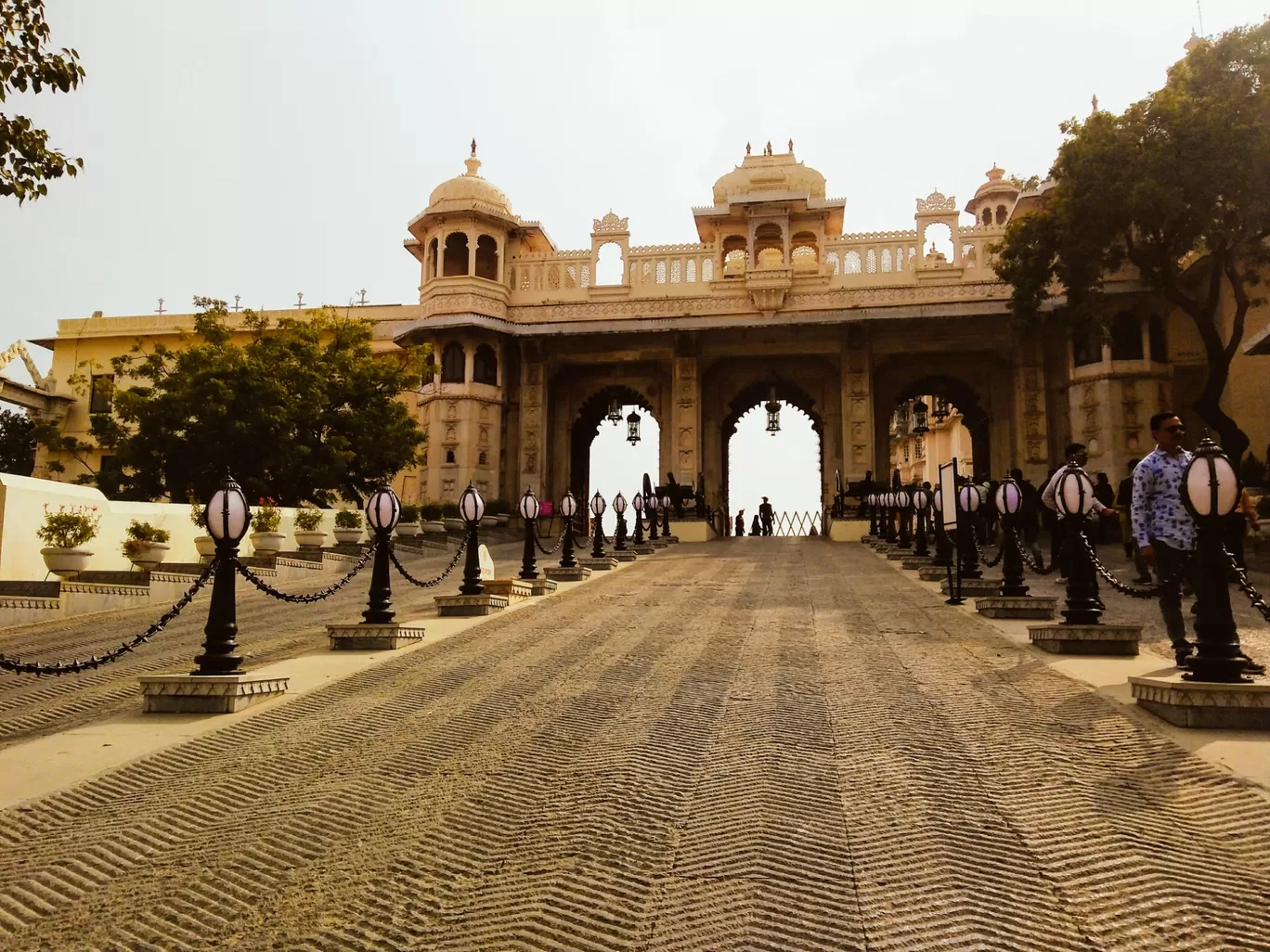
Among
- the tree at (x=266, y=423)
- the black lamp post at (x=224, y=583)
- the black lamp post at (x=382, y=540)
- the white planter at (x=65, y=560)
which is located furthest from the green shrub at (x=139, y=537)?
the tree at (x=266, y=423)

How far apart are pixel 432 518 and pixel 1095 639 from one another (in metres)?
18.5

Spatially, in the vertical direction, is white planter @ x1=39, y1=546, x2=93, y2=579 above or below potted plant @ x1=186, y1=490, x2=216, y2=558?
below

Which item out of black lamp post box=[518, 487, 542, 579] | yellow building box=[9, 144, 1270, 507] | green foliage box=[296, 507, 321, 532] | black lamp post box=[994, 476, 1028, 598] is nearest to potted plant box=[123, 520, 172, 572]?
green foliage box=[296, 507, 321, 532]

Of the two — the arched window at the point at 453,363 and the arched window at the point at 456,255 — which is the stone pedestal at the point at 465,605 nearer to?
the arched window at the point at 453,363

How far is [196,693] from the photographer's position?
4836 millimetres

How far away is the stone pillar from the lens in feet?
86.4

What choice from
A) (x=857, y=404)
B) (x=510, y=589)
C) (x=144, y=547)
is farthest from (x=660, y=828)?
(x=857, y=404)

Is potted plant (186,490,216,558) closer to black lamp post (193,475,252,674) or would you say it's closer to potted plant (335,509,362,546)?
potted plant (335,509,362,546)

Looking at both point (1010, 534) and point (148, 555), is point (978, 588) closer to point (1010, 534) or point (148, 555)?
point (1010, 534)

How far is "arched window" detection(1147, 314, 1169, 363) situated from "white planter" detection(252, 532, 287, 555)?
71.0ft

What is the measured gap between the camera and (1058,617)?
8258mm

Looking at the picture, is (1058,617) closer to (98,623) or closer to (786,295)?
(98,623)

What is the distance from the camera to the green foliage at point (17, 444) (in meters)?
32.3

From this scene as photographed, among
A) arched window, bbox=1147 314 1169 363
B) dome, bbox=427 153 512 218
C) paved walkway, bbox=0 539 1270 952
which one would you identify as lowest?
paved walkway, bbox=0 539 1270 952
